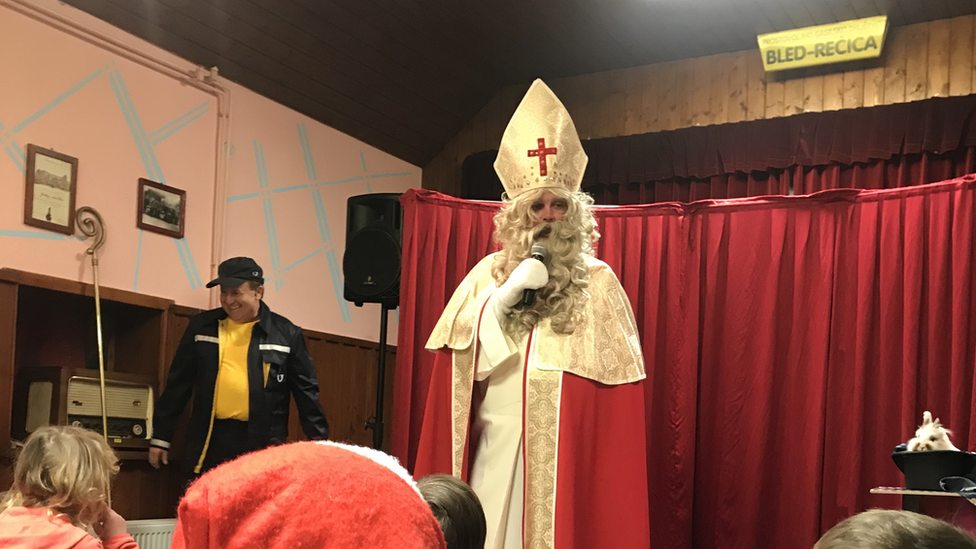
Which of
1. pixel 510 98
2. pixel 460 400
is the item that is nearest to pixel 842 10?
pixel 510 98

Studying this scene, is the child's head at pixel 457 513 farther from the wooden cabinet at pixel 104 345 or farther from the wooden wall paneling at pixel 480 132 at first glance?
the wooden wall paneling at pixel 480 132

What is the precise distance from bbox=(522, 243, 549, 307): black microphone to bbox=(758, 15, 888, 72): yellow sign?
8.89 feet

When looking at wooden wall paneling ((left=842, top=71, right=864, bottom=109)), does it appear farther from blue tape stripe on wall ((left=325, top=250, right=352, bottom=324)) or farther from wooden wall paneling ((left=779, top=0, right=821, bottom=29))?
blue tape stripe on wall ((left=325, top=250, right=352, bottom=324))

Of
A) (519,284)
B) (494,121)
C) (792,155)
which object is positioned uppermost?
(494,121)

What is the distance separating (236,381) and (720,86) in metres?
3.13

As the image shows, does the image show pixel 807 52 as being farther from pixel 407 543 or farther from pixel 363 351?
pixel 407 543

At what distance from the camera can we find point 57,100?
4.02 meters

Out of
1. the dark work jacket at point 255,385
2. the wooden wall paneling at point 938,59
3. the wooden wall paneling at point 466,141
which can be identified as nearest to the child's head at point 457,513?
the dark work jacket at point 255,385

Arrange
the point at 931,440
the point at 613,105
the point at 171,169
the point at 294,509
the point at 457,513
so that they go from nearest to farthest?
the point at 294,509
the point at 457,513
the point at 931,440
the point at 171,169
the point at 613,105

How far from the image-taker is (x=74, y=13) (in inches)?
162

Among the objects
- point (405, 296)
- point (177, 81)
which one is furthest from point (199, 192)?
point (405, 296)

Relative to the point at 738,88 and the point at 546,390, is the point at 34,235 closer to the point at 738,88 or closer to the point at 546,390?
the point at 546,390

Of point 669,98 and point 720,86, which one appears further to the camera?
point 669,98

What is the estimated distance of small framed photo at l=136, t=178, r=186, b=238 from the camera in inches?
171
